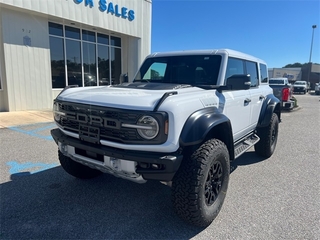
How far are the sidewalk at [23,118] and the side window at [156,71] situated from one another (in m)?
5.13

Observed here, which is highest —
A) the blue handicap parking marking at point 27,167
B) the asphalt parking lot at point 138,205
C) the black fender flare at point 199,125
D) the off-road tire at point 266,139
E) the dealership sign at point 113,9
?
the dealership sign at point 113,9

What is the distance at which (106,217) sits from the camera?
9.03 feet

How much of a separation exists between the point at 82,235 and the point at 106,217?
0.36 m

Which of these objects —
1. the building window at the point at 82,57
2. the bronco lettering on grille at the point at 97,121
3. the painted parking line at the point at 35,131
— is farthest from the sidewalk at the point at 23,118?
the bronco lettering on grille at the point at 97,121

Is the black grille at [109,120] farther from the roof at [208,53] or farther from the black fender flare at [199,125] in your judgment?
the roof at [208,53]

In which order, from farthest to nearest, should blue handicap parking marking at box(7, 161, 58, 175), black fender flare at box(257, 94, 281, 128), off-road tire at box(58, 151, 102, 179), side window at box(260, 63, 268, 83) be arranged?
side window at box(260, 63, 268, 83) < black fender flare at box(257, 94, 281, 128) < blue handicap parking marking at box(7, 161, 58, 175) < off-road tire at box(58, 151, 102, 179)

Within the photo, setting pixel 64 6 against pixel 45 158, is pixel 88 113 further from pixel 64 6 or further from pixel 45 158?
pixel 64 6

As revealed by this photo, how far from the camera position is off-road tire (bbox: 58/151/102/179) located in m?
3.46

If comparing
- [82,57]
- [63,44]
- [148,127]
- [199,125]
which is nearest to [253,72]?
[199,125]

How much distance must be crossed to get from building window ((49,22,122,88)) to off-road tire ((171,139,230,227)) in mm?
9545

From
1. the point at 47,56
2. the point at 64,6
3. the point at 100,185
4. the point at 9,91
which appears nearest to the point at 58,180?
the point at 100,185

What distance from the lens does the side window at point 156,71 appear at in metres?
3.99

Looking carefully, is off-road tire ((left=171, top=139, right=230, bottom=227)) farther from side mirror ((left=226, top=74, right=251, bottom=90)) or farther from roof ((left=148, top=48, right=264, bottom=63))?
roof ((left=148, top=48, right=264, bottom=63))

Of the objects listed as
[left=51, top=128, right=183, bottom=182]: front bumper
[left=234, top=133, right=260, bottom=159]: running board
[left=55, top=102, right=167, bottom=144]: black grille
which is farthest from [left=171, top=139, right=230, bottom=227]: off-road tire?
[left=234, top=133, right=260, bottom=159]: running board
